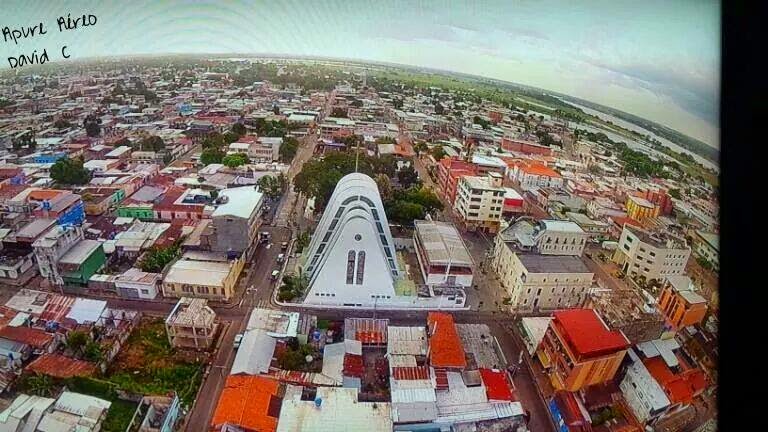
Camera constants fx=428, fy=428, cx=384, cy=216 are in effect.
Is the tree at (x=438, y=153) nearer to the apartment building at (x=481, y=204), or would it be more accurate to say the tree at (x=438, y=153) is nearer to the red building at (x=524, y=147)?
the red building at (x=524, y=147)

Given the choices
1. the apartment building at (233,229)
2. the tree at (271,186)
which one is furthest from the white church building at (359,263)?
the tree at (271,186)

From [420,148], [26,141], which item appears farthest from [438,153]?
[26,141]

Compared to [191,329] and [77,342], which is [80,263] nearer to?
[77,342]

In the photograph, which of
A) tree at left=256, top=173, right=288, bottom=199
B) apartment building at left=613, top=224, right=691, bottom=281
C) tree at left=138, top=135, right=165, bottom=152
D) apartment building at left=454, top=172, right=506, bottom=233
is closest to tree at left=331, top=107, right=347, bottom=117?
tree at left=138, top=135, right=165, bottom=152

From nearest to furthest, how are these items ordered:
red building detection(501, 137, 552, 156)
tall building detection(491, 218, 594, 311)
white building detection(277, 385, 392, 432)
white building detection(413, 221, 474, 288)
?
1. white building detection(277, 385, 392, 432)
2. tall building detection(491, 218, 594, 311)
3. white building detection(413, 221, 474, 288)
4. red building detection(501, 137, 552, 156)

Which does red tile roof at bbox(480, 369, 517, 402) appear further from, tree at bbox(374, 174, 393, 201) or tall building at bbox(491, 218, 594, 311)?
tree at bbox(374, 174, 393, 201)

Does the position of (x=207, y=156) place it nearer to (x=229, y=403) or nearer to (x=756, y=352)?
(x=229, y=403)

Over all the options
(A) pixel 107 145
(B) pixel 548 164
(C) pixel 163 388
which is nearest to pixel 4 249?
(C) pixel 163 388
